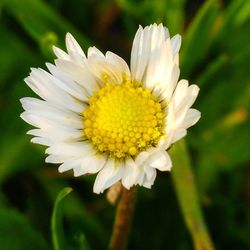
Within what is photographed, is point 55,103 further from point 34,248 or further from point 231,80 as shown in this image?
point 231,80

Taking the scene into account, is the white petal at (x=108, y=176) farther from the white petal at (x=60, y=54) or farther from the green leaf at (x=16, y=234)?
the green leaf at (x=16, y=234)

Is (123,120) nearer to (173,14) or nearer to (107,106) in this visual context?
(107,106)

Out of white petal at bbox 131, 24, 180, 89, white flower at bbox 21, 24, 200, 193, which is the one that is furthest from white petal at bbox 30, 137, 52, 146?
white petal at bbox 131, 24, 180, 89

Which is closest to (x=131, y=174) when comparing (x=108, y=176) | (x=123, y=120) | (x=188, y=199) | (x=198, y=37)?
(x=108, y=176)

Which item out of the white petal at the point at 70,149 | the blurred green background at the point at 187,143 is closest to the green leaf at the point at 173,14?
the blurred green background at the point at 187,143

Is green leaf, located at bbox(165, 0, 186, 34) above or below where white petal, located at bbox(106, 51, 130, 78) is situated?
above

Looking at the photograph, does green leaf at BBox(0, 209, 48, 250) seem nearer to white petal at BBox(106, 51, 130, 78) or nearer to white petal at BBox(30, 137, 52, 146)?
white petal at BBox(30, 137, 52, 146)

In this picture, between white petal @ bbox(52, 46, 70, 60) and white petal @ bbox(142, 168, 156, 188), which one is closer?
white petal @ bbox(142, 168, 156, 188)
